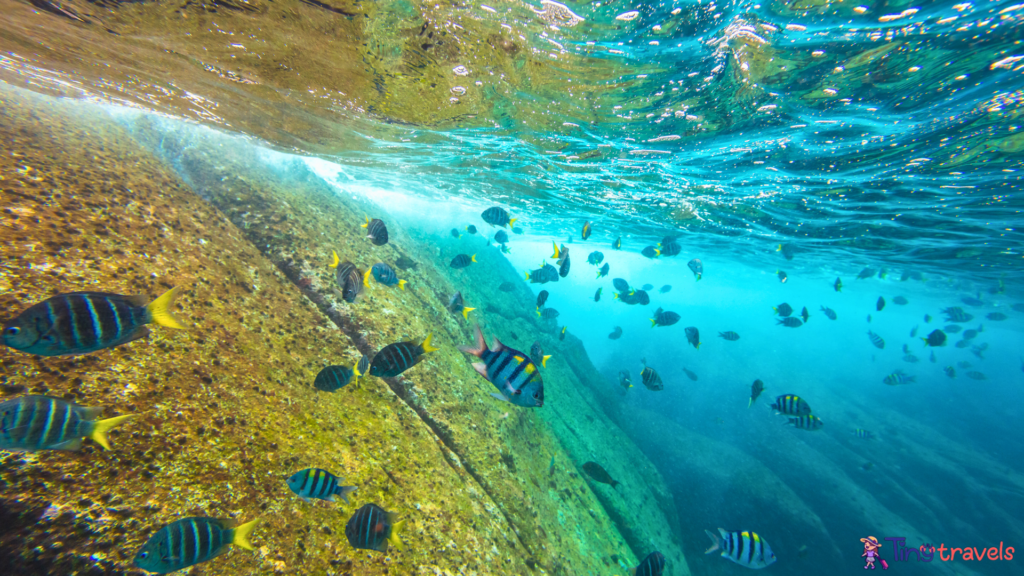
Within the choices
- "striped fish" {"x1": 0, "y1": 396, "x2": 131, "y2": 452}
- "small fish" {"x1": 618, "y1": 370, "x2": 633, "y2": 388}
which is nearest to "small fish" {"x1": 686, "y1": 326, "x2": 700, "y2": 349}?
"small fish" {"x1": 618, "y1": 370, "x2": 633, "y2": 388}

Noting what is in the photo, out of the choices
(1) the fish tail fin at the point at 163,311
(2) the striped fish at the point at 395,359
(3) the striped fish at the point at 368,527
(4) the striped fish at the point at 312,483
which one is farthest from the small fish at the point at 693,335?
(1) the fish tail fin at the point at 163,311

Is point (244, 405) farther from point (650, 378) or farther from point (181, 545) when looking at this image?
point (650, 378)

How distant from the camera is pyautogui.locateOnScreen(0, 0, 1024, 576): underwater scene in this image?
10.3ft

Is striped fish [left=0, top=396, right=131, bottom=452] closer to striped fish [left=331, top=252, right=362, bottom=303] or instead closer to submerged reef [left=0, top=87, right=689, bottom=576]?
submerged reef [left=0, top=87, right=689, bottom=576]

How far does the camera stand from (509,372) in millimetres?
2863

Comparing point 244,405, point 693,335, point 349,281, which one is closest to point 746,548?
point 693,335

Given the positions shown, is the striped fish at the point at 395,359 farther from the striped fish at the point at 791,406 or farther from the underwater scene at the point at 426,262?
the striped fish at the point at 791,406

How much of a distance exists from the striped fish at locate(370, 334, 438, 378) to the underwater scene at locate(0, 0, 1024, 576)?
0.16 feet

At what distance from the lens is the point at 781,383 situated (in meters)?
33.1

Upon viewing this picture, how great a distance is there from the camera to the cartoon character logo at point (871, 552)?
11.7 m

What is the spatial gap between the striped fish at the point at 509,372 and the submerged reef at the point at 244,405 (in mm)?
2728

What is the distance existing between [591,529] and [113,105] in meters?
30.6

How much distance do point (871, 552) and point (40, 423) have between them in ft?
66.1

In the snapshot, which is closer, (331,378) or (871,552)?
(331,378)
